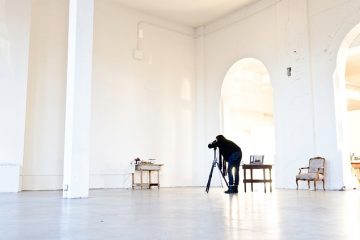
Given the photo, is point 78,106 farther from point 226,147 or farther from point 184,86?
point 184,86

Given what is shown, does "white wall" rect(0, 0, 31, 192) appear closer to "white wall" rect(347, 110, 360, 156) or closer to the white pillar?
the white pillar

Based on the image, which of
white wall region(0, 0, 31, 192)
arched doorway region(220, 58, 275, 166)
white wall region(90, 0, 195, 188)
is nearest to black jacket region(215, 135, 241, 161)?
Result: white wall region(90, 0, 195, 188)

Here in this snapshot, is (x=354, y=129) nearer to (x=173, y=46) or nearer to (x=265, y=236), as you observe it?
(x=173, y=46)

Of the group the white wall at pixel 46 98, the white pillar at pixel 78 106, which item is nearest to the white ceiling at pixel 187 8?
the white wall at pixel 46 98

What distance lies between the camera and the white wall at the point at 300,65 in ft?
30.3

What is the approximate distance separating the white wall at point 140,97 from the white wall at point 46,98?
1000mm

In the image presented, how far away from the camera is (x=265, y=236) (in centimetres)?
221

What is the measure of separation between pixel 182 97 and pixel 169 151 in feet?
6.41

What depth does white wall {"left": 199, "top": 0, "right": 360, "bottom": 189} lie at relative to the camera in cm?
924

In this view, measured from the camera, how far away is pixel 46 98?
9969 mm

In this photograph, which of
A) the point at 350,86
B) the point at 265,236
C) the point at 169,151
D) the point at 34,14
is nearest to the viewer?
the point at 265,236

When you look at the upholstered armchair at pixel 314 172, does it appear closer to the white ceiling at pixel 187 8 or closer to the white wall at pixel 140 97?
the white wall at pixel 140 97

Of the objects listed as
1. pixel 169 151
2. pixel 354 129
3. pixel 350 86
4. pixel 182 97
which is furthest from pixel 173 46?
pixel 354 129

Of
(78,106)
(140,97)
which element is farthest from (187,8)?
(78,106)
